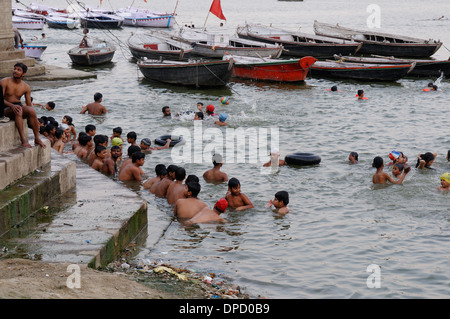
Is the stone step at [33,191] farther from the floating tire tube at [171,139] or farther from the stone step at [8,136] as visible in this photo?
the floating tire tube at [171,139]

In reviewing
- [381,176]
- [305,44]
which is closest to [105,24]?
[305,44]

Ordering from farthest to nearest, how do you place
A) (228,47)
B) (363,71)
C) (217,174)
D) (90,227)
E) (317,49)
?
(317,49)
(228,47)
(363,71)
(217,174)
(90,227)

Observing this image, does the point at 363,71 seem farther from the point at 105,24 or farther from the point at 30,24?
the point at 30,24

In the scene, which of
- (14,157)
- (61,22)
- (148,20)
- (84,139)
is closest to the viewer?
(14,157)

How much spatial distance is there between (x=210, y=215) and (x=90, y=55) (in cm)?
2286

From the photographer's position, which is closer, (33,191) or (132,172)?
(33,191)

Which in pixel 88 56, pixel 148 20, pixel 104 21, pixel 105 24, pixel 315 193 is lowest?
pixel 315 193

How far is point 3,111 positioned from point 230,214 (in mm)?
4366

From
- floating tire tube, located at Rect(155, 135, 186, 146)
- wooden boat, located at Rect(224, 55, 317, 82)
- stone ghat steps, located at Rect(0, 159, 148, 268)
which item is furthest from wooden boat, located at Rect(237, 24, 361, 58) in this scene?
stone ghat steps, located at Rect(0, 159, 148, 268)

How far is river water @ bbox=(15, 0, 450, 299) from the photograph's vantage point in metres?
9.25

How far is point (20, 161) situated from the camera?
9.34 m

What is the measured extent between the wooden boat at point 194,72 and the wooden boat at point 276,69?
36.1 inches

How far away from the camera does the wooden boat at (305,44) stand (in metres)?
37.1
